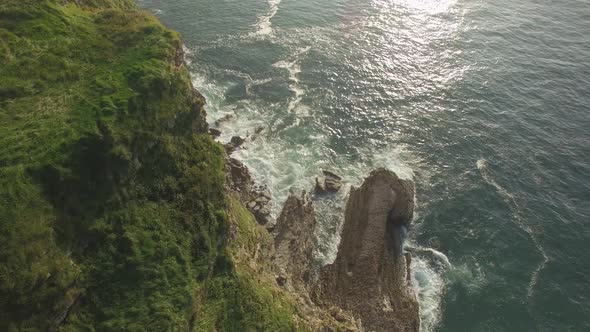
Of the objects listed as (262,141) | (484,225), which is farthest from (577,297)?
(262,141)

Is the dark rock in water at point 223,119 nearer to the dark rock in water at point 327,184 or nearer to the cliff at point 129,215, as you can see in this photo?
the dark rock in water at point 327,184

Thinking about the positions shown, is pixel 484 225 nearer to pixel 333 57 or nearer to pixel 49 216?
pixel 333 57

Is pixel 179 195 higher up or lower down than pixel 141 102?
lower down

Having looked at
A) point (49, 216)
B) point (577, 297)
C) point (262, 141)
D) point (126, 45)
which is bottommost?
point (577, 297)

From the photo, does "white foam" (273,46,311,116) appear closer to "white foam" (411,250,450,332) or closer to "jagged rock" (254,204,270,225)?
"jagged rock" (254,204,270,225)

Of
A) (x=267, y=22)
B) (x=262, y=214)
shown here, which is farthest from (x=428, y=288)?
(x=267, y=22)

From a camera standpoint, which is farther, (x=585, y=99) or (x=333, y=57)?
(x=333, y=57)

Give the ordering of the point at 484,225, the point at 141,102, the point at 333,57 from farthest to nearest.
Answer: the point at 333,57, the point at 484,225, the point at 141,102
